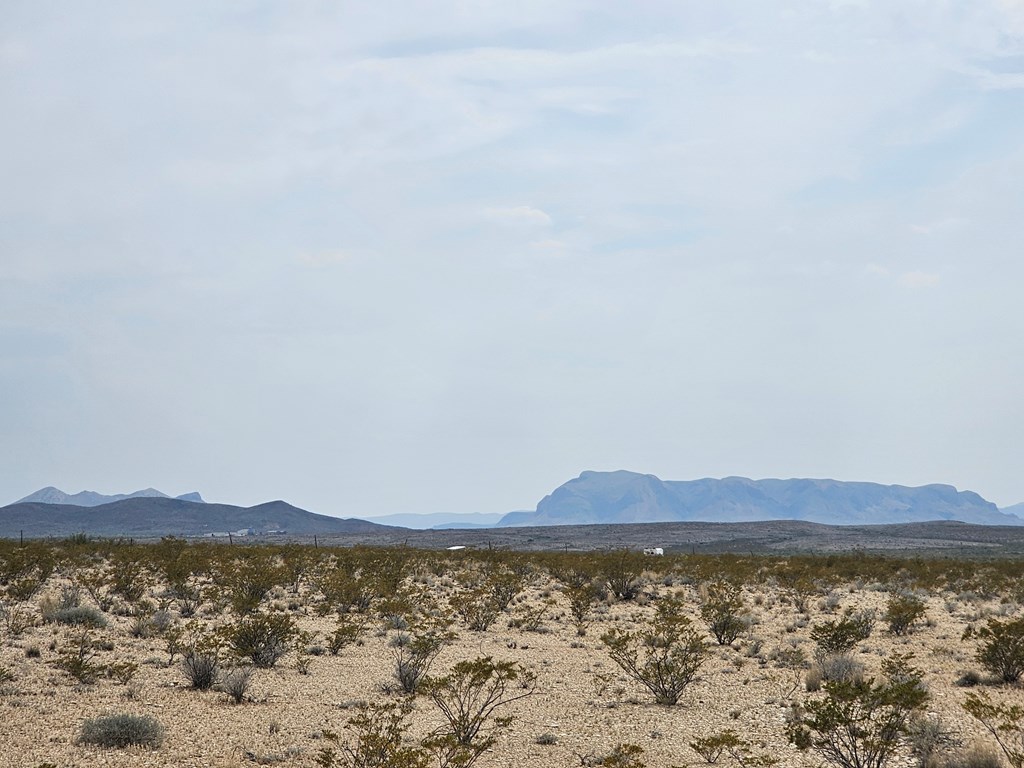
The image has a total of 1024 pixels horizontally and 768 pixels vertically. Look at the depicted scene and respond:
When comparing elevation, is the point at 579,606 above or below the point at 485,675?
below

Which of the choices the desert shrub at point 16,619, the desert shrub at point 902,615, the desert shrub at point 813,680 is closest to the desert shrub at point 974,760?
the desert shrub at point 813,680

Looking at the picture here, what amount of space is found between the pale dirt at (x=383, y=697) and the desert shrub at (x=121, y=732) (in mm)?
186

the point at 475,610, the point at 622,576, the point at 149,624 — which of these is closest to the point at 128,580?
the point at 149,624

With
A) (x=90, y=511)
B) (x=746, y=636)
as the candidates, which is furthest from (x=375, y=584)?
(x=90, y=511)

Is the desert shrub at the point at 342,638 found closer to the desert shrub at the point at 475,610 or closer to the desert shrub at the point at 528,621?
the desert shrub at the point at 475,610

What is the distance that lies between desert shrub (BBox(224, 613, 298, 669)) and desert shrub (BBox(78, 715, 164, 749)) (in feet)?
17.3

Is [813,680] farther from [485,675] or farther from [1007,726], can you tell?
[485,675]

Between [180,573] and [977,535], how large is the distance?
113076 mm

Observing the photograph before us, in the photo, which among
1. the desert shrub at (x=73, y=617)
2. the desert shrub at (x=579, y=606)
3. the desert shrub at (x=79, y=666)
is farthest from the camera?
the desert shrub at (x=579, y=606)

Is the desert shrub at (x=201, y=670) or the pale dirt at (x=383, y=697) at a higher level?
the desert shrub at (x=201, y=670)

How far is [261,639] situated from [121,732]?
20.6 ft

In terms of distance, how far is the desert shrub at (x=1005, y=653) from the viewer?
1584 cm

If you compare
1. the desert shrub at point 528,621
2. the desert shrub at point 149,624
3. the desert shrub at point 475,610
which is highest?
the desert shrub at point 149,624

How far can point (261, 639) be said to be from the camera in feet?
56.6
